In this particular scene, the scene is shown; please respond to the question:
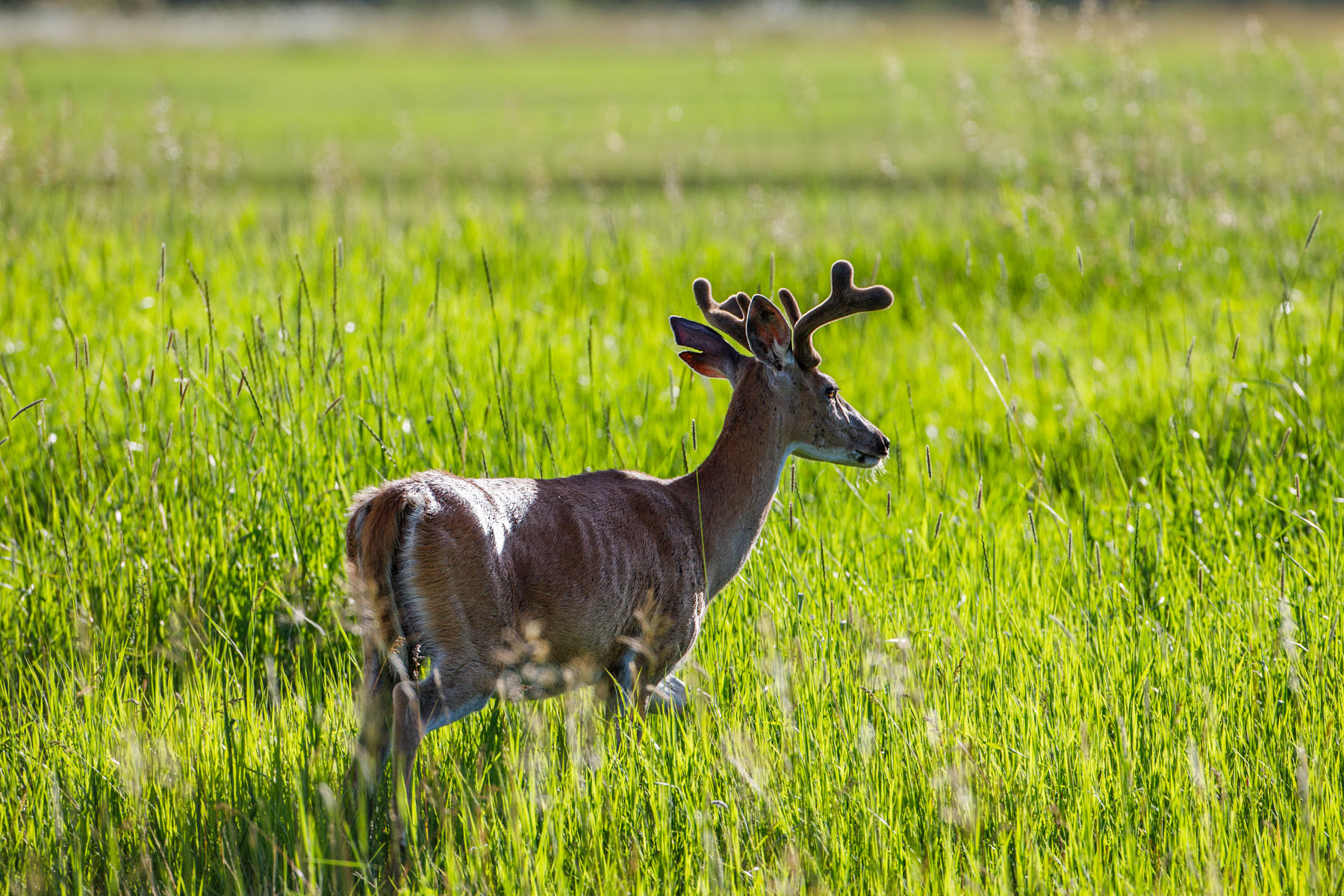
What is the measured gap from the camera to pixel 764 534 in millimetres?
4094

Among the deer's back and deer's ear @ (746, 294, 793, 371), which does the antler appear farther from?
the deer's back

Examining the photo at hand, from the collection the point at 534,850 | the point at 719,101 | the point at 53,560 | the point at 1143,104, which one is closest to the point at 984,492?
the point at 534,850

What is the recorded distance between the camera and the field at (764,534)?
2750mm

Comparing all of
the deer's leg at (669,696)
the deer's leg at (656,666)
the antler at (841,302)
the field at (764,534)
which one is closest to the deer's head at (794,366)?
the antler at (841,302)

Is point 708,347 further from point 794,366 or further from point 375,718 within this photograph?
point 375,718

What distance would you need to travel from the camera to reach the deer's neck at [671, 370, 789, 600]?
11.7 ft

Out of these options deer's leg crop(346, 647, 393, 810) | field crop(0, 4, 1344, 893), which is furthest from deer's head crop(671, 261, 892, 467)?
deer's leg crop(346, 647, 393, 810)

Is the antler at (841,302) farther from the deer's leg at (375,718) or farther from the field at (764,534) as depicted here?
the deer's leg at (375,718)

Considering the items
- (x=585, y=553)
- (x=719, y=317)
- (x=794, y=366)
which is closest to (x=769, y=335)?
(x=794, y=366)

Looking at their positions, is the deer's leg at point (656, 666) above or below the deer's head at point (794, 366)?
below

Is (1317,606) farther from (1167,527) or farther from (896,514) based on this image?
(896,514)

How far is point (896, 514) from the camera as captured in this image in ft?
14.4

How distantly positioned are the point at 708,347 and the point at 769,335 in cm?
29

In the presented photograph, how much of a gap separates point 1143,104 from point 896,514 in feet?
16.5
